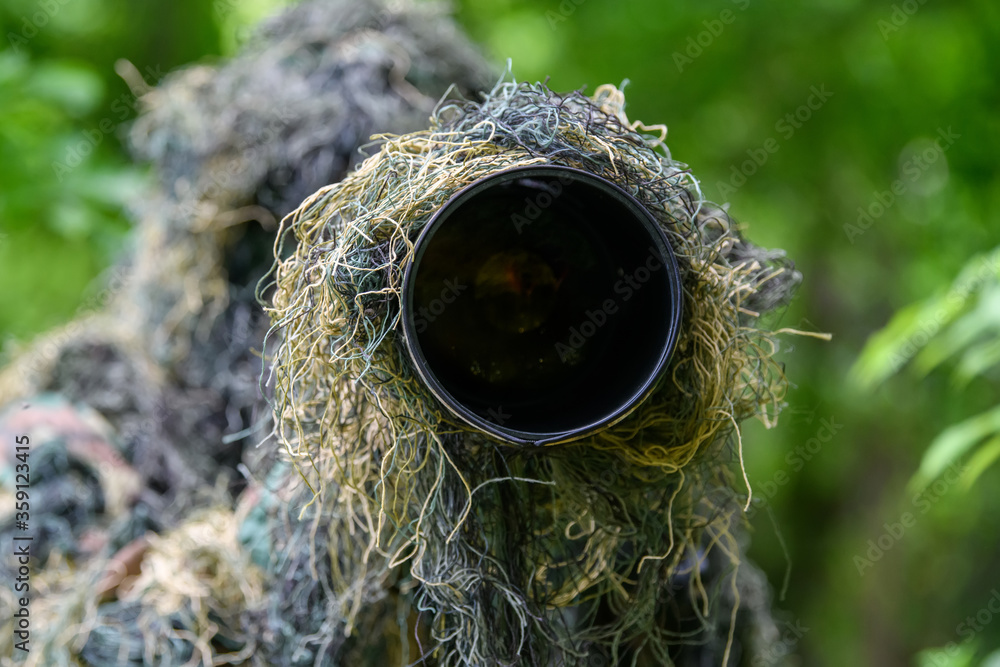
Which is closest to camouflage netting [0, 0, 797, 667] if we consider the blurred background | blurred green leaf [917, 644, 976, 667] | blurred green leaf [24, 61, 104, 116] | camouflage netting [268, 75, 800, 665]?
camouflage netting [268, 75, 800, 665]

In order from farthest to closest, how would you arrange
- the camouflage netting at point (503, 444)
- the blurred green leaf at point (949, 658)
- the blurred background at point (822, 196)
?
the blurred background at point (822, 196) → the blurred green leaf at point (949, 658) → the camouflage netting at point (503, 444)

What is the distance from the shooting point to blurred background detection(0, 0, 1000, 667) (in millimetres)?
1902

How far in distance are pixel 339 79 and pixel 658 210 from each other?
85 centimetres

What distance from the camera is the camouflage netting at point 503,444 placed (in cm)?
73

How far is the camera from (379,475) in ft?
2.64

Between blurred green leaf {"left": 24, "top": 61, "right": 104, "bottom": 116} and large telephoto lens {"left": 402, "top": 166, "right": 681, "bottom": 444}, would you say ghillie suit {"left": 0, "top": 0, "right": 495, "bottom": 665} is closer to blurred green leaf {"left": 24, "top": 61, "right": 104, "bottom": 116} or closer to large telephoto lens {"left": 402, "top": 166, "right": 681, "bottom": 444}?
blurred green leaf {"left": 24, "top": 61, "right": 104, "bottom": 116}

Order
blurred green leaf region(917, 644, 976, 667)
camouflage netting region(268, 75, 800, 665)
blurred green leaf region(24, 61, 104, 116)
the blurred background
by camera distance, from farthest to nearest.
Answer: the blurred background → blurred green leaf region(24, 61, 104, 116) → blurred green leaf region(917, 644, 976, 667) → camouflage netting region(268, 75, 800, 665)

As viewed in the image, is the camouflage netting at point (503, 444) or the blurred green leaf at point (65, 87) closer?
the camouflage netting at point (503, 444)

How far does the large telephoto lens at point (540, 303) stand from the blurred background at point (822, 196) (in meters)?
0.24

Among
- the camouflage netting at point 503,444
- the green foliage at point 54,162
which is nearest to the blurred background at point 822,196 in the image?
the green foliage at point 54,162

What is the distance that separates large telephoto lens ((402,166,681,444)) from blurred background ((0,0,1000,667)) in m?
0.24

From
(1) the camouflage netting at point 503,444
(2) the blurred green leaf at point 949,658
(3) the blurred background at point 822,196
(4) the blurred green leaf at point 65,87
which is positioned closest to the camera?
(1) the camouflage netting at point 503,444

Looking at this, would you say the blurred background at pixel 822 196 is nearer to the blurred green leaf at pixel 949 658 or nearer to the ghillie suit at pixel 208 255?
the blurred green leaf at pixel 949 658

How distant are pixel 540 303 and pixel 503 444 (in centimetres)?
16
